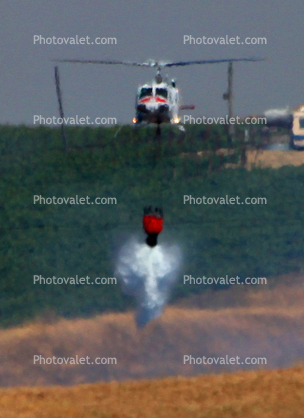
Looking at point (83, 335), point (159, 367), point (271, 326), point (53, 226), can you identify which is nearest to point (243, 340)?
point (271, 326)

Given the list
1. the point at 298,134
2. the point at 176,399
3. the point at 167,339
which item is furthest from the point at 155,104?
the point at 298,134

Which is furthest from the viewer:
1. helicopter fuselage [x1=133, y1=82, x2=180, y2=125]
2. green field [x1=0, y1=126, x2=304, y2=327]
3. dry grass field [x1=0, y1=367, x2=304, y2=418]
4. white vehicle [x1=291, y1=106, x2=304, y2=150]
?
white vehicle [x1=291, y1=106, x2=304, y2=150]

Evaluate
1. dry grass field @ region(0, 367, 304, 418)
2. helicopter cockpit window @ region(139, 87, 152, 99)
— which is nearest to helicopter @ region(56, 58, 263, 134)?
helicopter cockpit window @ region(139, 87, 152, 99)

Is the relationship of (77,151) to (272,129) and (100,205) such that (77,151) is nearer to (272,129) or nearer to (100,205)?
(100,205)

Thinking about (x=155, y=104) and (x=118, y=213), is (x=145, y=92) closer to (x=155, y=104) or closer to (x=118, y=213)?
(x=155, y=104)

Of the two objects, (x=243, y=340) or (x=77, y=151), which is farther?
(x=77, y=151)

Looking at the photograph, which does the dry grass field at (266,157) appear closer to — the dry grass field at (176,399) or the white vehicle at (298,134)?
the white vehicle at (298,134)

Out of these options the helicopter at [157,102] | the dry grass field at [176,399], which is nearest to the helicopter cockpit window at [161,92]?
the helicopter at [157,102]

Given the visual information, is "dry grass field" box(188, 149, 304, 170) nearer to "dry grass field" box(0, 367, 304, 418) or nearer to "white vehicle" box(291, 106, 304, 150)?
"white vehicle" box(291, 106, 304, 150)
